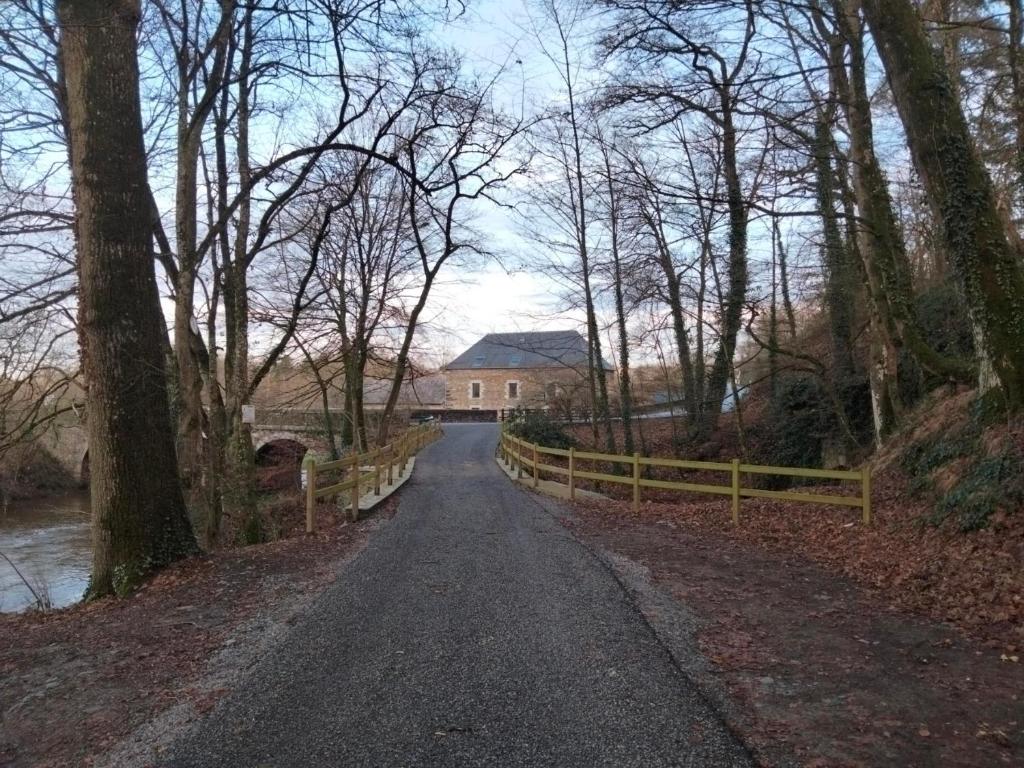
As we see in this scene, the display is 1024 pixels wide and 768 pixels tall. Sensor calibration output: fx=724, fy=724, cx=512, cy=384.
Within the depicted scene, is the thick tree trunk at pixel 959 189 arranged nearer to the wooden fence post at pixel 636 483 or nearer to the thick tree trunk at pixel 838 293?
the wooden fence post at pixel 636 483

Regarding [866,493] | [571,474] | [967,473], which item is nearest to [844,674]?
[967,473]

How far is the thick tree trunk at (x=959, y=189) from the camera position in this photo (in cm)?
780

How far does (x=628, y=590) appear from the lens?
661 centimetres

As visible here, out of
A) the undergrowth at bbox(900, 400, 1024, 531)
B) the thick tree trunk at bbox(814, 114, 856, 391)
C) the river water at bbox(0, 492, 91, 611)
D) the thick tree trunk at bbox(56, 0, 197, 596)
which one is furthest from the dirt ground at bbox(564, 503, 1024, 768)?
the thick tree trunk at bbox(814, 114, 856, 391)

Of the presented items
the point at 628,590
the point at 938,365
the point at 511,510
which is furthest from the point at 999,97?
the point at 628,590

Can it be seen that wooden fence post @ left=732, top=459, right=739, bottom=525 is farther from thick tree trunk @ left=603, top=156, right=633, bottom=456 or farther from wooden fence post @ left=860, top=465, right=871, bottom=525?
thick tree trunk @ left=603, top=156, right=633, bottom=456

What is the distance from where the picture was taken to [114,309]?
7832mm

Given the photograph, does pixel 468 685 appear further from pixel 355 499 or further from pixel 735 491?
pixel 355 499

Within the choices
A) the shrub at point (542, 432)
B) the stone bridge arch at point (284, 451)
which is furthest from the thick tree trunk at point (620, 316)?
the stone bridge arch at point (284, 451)

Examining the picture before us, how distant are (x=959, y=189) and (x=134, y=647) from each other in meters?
9.07

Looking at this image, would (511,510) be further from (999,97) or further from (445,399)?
(445,399)

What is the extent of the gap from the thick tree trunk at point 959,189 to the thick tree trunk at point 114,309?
8.42m

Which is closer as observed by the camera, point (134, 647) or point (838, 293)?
point (134, 647)

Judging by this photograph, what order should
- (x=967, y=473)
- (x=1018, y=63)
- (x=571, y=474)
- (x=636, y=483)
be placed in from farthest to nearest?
(x=571, y=474), (x=1018, y=63), (x=636, y=483), (x=967, y=473)
